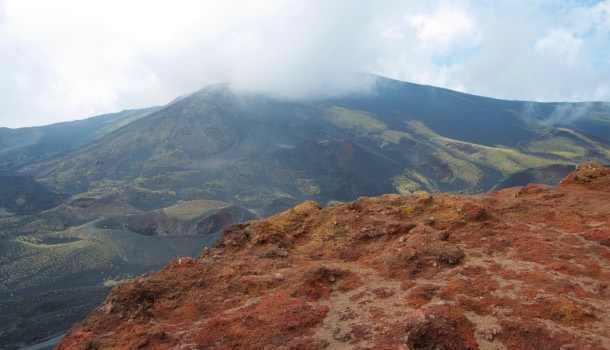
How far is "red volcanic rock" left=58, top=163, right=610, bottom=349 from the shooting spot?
847cm

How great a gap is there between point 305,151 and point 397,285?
95962mm

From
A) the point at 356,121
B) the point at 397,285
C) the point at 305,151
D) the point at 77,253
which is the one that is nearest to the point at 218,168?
the point at 305,151

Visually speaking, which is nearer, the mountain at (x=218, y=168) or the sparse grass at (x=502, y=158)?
the mountain at (x=218, y=168)

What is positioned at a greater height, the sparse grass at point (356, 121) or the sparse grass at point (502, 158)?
the sparse grass at point (356, 121)

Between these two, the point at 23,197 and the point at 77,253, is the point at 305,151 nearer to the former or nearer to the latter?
the point at 23,197

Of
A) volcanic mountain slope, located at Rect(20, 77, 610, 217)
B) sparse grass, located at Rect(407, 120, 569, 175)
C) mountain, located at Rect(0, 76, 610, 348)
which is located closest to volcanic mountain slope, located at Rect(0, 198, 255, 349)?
mountain, located at Rect(0, 76, 610, 348)

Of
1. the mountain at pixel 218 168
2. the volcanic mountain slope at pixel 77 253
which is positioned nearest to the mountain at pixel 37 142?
the mountain at pixel 218 168

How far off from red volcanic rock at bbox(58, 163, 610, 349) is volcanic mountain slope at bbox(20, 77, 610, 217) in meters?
53.9

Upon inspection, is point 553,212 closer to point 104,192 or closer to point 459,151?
point 104,192

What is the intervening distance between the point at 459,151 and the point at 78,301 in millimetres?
102189

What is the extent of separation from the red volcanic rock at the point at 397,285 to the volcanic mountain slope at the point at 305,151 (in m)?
53.9

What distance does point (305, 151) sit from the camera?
106 m

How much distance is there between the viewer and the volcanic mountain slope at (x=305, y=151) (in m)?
87.4

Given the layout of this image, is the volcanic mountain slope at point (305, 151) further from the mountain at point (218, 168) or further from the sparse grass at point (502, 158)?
the mountain at point (218, 168)
